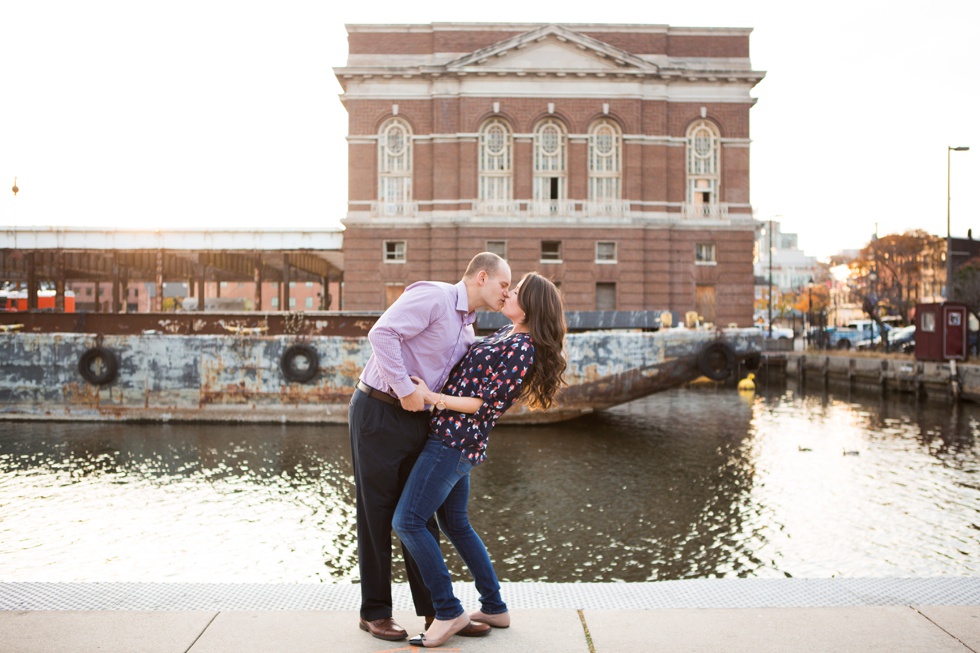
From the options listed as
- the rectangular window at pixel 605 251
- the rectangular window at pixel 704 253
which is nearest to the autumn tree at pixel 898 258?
the rectangular window at pixel 704 253

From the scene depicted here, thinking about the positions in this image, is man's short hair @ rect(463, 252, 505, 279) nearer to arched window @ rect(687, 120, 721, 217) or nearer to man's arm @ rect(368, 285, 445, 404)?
man's arm @ rect(368, 285, 445, 404)

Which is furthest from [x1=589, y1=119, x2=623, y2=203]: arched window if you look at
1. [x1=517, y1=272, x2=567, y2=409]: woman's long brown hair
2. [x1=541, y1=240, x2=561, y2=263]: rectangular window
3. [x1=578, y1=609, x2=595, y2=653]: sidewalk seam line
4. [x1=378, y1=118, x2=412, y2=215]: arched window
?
[x1=578, y1=609, x2=595, y2=653]: sidewalk seam line

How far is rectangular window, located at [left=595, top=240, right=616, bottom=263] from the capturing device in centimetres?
4247

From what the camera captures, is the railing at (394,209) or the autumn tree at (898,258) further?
the autumn tree at (898,258)

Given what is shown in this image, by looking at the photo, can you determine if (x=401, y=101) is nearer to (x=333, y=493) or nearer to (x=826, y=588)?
(x=333, y=493)

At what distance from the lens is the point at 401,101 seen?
42344 millimetres

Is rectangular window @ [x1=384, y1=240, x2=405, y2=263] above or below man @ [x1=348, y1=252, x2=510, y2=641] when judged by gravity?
above

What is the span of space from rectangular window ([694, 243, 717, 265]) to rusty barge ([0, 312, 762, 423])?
2005 centimetres

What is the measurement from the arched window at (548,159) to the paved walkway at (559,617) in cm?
→ 3766

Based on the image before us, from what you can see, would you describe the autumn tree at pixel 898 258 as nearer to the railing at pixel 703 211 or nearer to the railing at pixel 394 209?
the railing at pixel 703 211

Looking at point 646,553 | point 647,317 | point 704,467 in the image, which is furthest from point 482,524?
point 647,317

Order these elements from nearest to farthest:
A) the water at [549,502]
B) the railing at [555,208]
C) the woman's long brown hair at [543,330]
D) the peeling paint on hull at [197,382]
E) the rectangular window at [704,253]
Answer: the woman's long brown hair at [543,330] → the water at [549,502] → the peeling paint on hull at [197,382] → the railing at [555,208] → the rectangular window at [704,253]

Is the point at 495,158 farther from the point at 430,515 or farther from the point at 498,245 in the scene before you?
the point at 430,515

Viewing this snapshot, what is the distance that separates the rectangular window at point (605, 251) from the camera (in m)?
42.5
